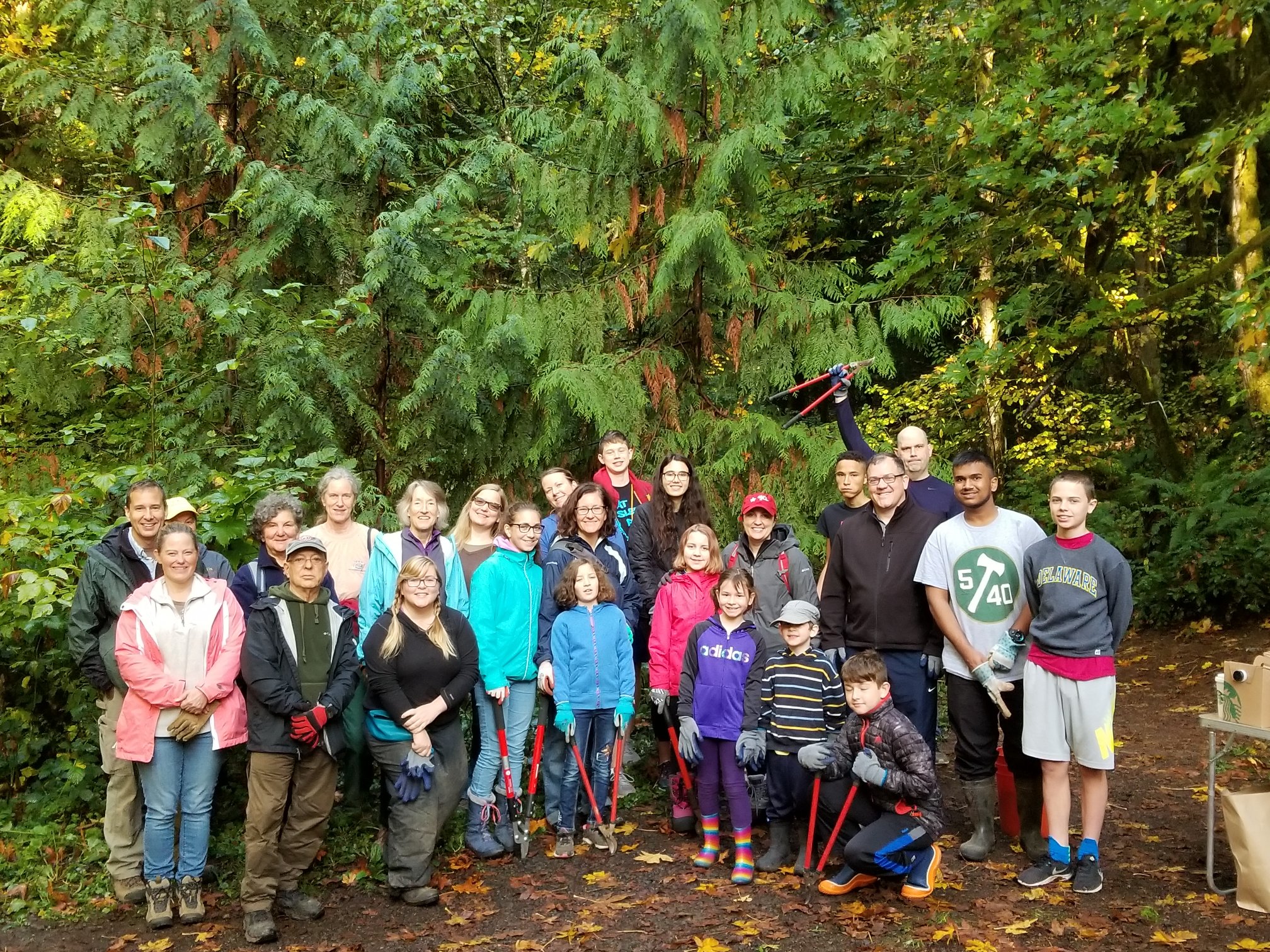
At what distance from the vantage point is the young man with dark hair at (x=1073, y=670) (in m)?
4.33

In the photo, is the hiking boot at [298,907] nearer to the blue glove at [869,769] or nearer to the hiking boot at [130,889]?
the hiking boot at [130,889]

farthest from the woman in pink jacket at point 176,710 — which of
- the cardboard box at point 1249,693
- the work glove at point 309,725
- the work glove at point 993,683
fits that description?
the cardboard box at point 1249,693

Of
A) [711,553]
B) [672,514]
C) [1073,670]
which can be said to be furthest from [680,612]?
[1073,670]

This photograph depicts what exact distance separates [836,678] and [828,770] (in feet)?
1.52

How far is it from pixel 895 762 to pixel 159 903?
344 centimetres

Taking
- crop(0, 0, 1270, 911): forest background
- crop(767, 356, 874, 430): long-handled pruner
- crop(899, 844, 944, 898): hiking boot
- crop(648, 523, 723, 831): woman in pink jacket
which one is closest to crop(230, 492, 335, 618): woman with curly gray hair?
crop(0, 0, 1270, 911): forest background

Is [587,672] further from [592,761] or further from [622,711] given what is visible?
[592,761]

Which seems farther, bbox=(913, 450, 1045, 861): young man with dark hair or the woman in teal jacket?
the woman in teal jacket

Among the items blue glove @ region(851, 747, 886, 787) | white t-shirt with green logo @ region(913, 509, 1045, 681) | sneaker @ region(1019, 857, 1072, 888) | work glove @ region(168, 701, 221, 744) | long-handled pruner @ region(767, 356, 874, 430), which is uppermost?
long-handled pruner @ region(767, 356, 874, 430)

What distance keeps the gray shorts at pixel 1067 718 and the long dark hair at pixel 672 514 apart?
79.9 inches

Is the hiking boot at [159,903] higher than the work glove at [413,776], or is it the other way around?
the work glove at [413,776]

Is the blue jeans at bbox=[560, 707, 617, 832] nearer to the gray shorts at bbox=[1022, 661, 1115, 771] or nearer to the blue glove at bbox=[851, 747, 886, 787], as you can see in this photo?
the blue glove at bbox=[851, 747, 886, 787]

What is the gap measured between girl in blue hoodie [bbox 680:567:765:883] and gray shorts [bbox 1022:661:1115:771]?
1.27 m

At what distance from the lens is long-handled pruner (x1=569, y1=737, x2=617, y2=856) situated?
5094 millimetres
